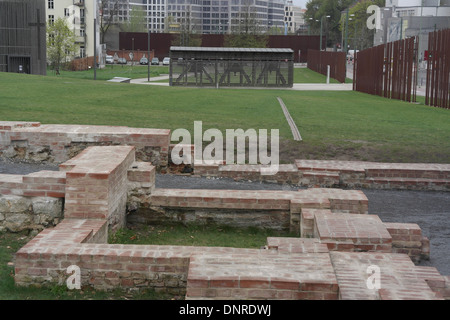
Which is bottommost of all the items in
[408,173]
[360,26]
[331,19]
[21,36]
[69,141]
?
[408,173]

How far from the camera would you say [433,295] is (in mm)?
4797

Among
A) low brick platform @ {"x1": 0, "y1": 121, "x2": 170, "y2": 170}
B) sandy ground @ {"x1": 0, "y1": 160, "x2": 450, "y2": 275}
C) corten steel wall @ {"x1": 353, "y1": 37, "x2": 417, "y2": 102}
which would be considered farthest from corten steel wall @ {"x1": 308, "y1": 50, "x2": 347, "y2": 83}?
low brick platform @ {"x1": 0, "y1": 121, "x2": 170, "y2": 170}

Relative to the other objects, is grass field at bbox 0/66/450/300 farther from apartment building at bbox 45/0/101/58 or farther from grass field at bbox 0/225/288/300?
apartment building at bbox 45/0/101/58

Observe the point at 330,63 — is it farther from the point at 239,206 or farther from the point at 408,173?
the point at 239,206

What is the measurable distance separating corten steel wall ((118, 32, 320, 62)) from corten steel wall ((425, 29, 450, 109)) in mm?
63693

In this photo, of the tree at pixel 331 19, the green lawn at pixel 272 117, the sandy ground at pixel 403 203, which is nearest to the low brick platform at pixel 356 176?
the sandy ground at pixel 403 203

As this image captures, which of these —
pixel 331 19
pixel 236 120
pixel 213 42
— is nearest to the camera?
pixel 236 120

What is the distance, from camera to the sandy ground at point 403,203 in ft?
25.9

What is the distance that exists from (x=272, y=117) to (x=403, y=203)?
7.19 meters

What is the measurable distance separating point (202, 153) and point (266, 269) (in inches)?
286

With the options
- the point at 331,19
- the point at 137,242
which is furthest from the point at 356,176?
the point at 331,19

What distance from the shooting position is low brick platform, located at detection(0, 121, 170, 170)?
11.2m

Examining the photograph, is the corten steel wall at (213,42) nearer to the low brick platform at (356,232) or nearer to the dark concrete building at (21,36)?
the dark concrete building at (21,36)

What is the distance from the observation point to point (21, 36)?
41.5 m
